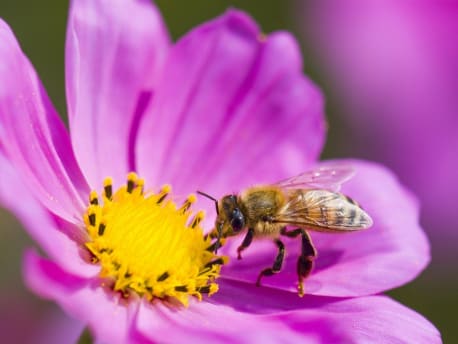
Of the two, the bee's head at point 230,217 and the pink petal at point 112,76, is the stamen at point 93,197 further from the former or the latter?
the bee's head at point 230,217

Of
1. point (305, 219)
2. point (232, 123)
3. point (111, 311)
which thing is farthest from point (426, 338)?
point (232, 123)

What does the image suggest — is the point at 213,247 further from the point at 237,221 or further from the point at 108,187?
the point at 108,187

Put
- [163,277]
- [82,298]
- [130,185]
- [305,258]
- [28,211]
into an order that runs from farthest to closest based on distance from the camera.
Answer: [130,185] → [305,258] → [163,277] → [82,298] → [28,211]

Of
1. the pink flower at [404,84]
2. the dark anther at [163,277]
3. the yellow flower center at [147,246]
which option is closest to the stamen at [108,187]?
the yellow flower center at [147,246]

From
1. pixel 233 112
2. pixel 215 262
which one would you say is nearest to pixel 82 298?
pixel 215 262

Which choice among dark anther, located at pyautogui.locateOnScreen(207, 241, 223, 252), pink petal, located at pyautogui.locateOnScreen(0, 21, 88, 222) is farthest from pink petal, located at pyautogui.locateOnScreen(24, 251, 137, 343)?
dark anther, located at pyautogui.locateOnScreen(207, 241, 223, 252)

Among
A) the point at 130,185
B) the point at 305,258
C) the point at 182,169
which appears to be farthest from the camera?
the point at 182,169
